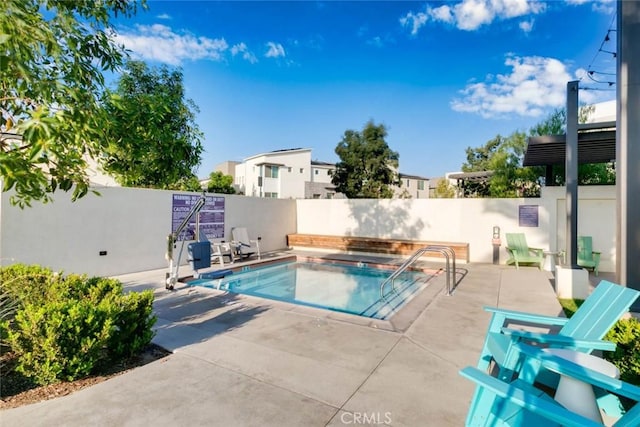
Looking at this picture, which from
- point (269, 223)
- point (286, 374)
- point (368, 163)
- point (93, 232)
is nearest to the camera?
point (286, 374)

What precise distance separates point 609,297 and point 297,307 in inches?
164

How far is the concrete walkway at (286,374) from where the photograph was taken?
8.32ft

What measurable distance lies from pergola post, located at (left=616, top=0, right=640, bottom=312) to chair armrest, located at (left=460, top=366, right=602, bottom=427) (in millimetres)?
3182

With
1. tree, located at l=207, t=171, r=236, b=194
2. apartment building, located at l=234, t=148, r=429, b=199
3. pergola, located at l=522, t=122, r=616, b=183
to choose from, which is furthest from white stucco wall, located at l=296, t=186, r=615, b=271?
tree, located at l=207, t=171, r=236, b=194

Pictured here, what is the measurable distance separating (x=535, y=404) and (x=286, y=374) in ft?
7.27

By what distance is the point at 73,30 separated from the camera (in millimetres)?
2381

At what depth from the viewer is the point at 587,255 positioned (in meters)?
8.72

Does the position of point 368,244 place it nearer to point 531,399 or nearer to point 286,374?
point 286,374

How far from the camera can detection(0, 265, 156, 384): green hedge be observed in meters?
2.82

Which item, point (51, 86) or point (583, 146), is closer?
point (51, 86)

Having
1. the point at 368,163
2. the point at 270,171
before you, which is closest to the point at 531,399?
the point at 368,163

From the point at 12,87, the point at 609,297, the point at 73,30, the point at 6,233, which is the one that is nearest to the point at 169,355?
the point at 12,87

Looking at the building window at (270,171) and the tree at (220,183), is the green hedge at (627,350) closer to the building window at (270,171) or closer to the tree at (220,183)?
the building window at (270,171)

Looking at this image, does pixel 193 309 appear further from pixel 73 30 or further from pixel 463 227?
pixel 463 227
